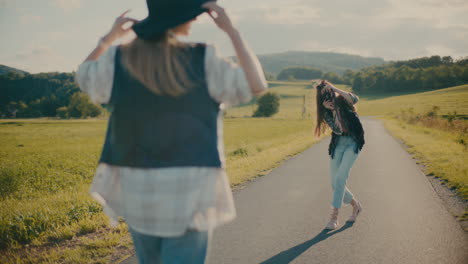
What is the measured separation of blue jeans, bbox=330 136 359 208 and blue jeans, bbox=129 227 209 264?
146 inches

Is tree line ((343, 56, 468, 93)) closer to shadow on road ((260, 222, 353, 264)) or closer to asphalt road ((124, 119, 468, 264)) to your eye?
asphalt road ((124, 119, 468, 264))

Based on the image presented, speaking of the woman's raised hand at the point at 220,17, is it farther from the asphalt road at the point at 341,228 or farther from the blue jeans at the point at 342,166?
the blue jeans at the point at 342,166

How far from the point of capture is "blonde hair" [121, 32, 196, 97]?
3.98 feet

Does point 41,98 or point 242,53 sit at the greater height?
point 242,53

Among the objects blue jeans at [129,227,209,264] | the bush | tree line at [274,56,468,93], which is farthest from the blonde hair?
tree line at [274,56,468,93]

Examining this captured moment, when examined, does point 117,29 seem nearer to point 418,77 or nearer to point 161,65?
point 161,65

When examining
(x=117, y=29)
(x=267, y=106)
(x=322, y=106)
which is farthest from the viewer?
(x=267, y=106)

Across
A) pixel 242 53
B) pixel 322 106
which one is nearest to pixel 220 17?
pixel 242 53

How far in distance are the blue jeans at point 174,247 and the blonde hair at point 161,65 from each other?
629 mm

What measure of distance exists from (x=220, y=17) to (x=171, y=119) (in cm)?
52

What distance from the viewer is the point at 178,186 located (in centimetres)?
126

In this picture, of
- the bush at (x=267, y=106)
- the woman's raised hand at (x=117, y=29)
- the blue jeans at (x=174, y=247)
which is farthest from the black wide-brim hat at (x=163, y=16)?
the bush at (x=267, y=106)

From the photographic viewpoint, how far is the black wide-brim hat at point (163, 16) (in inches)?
50.1

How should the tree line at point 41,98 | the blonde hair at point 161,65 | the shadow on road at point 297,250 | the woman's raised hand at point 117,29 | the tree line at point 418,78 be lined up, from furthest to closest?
1. the tree line at point 418,78
2. the tree line at point 41,98
3. the shadow on road at point 297,250
4. the woman's raised hand at point 117,29
5. the blonde hair at point 161,65
